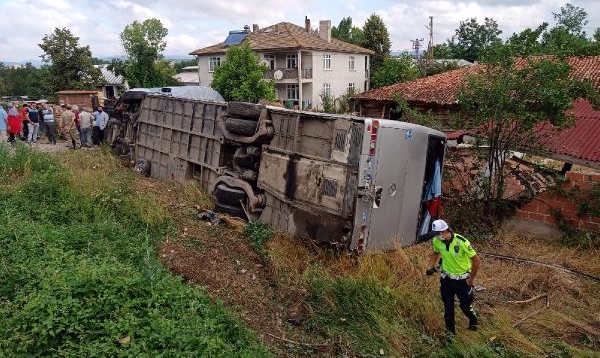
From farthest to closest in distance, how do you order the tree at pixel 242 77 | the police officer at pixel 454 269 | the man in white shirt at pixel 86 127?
1. the tree at pixel 242 77
2. the man in white shirt at pixel 86 127
3. the police officer at pixel 454 269

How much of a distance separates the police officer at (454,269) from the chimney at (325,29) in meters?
34.3

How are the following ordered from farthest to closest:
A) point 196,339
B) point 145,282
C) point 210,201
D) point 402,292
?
point 210,201, point 402,292, point 145,282, point 196,339

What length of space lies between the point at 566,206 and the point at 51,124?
45.0ft

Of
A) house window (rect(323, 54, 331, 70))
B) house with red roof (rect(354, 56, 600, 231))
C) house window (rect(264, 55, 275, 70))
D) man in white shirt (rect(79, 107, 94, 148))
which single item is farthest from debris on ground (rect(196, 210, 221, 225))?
house window (rect(323, 54, 331, 70))

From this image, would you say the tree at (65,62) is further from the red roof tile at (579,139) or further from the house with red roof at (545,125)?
the red roof tile at (579,139)

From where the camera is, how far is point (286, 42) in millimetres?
33344

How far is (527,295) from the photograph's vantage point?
6.04 m

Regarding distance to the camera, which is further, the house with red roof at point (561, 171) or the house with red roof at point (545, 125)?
the house with red roof at point (545, 125)

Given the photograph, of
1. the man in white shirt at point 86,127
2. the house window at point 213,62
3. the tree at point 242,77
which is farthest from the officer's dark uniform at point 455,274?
the house window at point 213,62

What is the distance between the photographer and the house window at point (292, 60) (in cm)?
3334

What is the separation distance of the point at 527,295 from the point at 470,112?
12.3ft

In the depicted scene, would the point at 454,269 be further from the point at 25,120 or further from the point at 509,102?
the point at 25,120

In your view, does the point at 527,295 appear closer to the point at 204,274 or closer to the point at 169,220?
the point at 204,274

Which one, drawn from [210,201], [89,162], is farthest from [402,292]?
[89,162]
